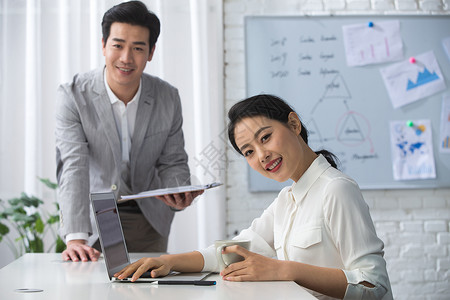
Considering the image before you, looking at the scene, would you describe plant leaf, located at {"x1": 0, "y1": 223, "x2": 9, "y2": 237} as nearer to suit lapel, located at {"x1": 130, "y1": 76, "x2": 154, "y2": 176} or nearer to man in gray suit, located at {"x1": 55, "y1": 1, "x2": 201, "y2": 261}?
man in gray suit, located at {"x1": 55, "y1": 1, "x2": 201, "y2": 261}

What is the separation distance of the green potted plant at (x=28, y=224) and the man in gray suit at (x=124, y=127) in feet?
3.05

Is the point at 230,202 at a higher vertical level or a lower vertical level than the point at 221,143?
lower

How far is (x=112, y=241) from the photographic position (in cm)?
130

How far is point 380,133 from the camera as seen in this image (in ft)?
10.5

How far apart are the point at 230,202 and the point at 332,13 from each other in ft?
4.46

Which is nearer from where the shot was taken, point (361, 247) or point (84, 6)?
point (361, 247)

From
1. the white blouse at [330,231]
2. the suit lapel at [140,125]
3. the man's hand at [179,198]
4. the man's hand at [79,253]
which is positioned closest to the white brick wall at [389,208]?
the suit lapel at [140,125]

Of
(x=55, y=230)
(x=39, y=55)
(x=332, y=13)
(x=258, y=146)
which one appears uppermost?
(x=332, y=13)

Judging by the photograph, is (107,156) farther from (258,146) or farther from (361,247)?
(361,247)

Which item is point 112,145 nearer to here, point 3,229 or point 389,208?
point 3,229

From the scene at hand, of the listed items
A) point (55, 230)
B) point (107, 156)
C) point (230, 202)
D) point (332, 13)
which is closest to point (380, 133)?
point (332, 13)

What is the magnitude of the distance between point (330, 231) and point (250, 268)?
9.0 inches

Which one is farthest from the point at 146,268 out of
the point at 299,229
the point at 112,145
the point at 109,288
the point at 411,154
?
the point at 411,154

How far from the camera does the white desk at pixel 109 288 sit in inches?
40.0
